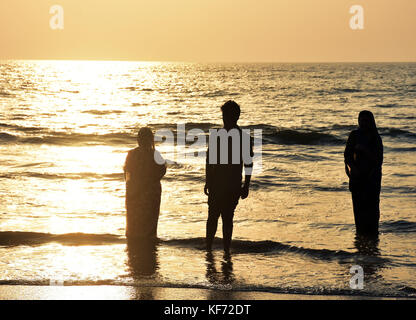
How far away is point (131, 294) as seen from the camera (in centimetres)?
590

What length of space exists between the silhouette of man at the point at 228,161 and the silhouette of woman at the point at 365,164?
2.06 metres

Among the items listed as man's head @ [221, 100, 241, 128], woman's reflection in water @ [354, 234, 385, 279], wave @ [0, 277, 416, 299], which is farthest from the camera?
woman's reflection in water @ [354, 234, 385, 279]

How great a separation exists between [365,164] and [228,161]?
2.43 meters

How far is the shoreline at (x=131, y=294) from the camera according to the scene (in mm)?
5801

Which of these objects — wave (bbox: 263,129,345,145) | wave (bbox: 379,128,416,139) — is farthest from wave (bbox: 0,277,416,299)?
wave (bbox: 379,128,416,139)

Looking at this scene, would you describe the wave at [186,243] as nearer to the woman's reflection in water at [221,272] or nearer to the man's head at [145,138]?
the woman's reflection in water at [221,272]

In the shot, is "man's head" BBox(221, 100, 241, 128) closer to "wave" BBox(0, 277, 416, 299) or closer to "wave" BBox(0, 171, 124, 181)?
"wave" BBox(0, 277, 416, 299)

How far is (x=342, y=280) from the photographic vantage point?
22.5 feet

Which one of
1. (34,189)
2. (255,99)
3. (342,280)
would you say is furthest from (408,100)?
(342,280)

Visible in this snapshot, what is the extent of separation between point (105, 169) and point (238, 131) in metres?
11.0

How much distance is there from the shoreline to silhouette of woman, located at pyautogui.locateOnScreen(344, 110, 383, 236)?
2.59m

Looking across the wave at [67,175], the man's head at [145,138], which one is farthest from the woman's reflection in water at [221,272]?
the wave at [67,175]

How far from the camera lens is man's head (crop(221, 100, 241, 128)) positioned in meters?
6.80
